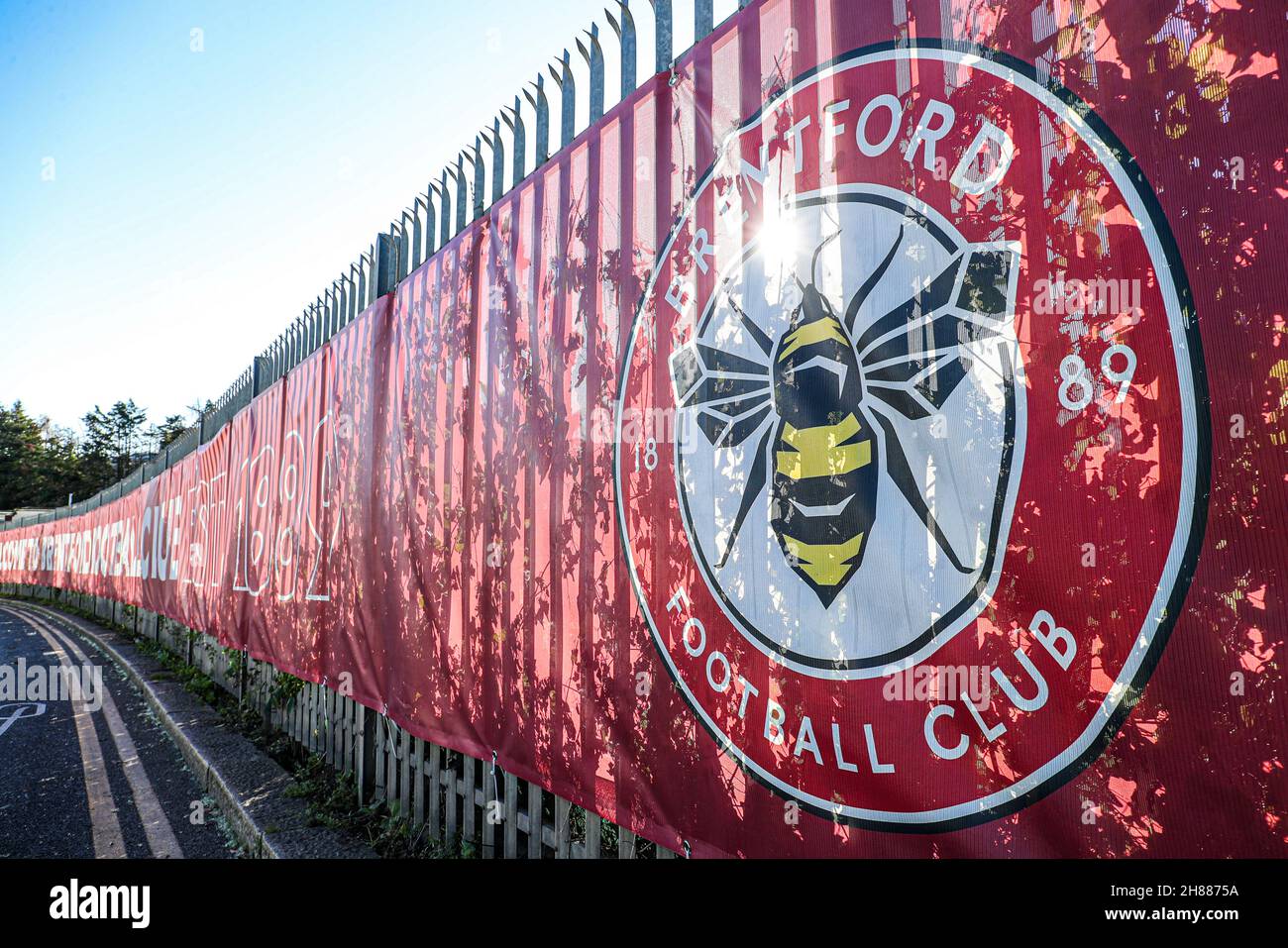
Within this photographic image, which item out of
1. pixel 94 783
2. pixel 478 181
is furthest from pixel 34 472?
pixel 478 181

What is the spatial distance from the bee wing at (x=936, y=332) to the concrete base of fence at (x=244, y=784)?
3.51 m

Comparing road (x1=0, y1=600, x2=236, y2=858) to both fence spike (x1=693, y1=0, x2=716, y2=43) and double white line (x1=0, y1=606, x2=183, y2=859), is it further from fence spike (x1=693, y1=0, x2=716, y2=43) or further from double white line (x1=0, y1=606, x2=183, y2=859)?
fence spike (x1=693, y1=0, x2=716, y2=43)

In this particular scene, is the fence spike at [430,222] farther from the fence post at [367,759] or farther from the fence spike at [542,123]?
the fence post at [367,759]

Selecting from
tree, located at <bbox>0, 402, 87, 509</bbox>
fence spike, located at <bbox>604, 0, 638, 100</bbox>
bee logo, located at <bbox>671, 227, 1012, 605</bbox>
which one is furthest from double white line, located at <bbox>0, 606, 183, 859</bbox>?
tree, located at <bbox>0, 402, 87, 509</bbox>

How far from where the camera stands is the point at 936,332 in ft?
5.22

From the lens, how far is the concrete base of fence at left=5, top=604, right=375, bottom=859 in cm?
363

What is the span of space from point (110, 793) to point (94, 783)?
37 centimetres

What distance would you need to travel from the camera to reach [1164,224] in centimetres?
127

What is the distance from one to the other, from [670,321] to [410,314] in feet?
8.19

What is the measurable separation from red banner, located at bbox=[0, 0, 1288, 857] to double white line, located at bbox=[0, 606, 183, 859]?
7.62 ft

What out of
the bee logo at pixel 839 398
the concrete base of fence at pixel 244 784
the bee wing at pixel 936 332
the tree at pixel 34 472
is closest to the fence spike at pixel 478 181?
the bee logo at pixel 839 398

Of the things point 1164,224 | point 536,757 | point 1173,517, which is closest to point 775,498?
point 1173,517

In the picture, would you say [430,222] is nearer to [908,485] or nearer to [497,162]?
[497,162]
